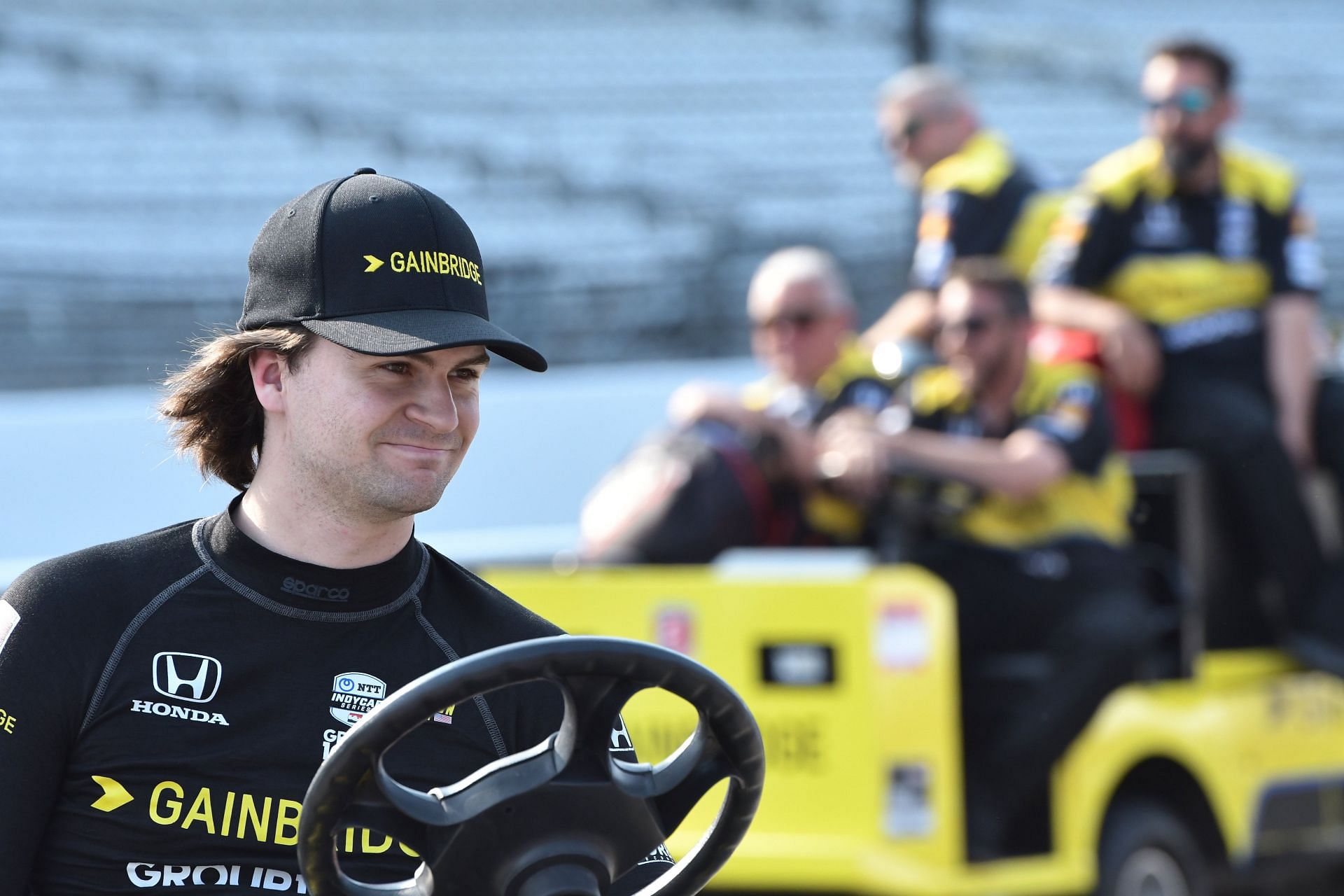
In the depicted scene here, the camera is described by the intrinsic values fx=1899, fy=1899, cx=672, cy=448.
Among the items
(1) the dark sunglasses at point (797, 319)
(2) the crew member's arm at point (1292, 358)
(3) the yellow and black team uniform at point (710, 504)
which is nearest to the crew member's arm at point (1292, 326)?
(2) the crew member's arm at point (1292, 358)

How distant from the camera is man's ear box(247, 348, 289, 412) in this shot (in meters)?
1.82

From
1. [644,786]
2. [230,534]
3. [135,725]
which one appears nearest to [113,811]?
[135,725]

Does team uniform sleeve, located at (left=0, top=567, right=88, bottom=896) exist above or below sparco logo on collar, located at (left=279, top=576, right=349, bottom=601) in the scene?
below

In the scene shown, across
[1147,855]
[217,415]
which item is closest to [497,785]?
[217,415]

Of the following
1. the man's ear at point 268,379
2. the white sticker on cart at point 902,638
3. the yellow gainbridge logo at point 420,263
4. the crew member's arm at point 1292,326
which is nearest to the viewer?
the yellow gainbridge logo at point 420,263

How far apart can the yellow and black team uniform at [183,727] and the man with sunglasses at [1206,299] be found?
3289 mm

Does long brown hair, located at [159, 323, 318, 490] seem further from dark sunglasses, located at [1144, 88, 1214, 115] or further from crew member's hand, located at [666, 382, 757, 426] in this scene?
dark sunglasses, located at [1144, 88, 1214, 115]

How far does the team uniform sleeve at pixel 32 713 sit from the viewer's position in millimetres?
1611

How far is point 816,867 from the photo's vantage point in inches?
154

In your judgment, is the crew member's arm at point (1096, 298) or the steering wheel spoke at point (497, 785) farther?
the crew member's arm at point (1096, 298)

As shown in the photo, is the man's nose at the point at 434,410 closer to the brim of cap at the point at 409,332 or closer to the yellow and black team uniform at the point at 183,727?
the brim of cap at the point at 409,332

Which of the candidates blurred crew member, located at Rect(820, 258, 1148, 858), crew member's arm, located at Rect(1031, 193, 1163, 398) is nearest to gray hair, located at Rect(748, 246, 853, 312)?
blurred crew member, located at Rect(820, 258, 1148, 858)

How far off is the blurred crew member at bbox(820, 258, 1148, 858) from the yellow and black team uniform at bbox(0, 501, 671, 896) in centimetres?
253

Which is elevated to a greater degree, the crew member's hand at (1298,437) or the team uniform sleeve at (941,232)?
the team uniform sleeve at (941,232)
